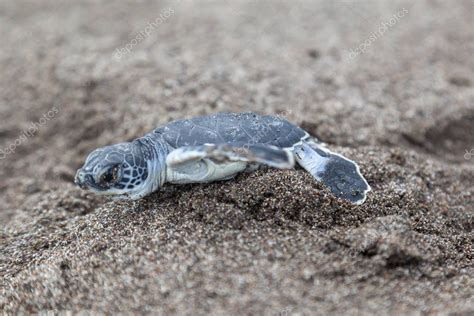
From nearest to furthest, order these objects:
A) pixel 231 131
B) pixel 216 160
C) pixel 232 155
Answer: pixel 232 155, pixel 216 160, pixel 231 131

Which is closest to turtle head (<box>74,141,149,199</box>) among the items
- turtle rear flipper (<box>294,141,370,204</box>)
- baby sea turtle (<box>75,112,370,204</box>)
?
baby sea turtle (<box>75,112,370,204</box>)

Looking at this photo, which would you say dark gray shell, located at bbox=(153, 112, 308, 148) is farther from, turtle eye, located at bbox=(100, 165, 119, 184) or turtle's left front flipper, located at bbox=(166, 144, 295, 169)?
turtle eye, located at bbox=(100, 165, 119, 184)

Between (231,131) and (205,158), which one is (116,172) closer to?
(205,158)

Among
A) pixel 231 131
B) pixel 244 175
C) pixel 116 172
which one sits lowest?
pixel 244 175

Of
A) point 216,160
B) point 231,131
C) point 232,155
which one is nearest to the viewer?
point 232,155

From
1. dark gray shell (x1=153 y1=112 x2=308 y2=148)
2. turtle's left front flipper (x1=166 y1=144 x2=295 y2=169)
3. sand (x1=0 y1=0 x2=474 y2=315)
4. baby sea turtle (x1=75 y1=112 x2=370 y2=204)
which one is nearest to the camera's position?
sand (x1=0 y1=0 x2=474 y2=315)

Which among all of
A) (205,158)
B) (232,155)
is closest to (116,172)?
(205,158)
